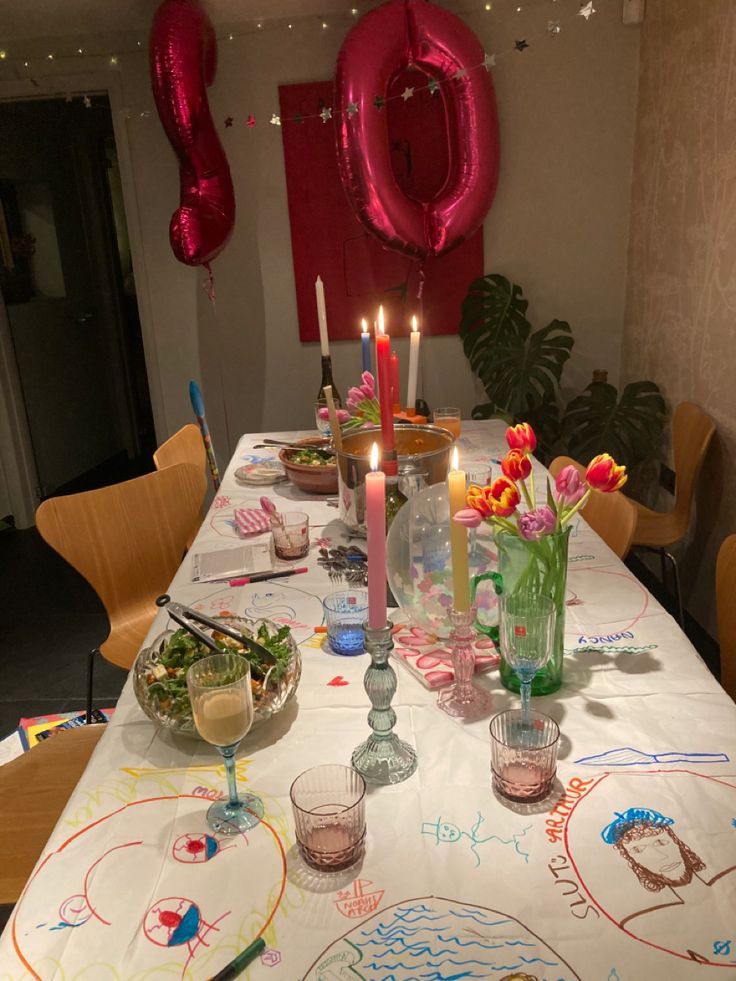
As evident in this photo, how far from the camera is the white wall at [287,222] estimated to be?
3188 mm

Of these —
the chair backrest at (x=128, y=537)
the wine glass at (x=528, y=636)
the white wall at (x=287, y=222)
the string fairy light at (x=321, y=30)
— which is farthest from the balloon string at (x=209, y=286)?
the wine glass at (x=528, y=636)

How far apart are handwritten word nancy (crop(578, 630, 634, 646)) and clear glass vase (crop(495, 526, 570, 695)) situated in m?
0.13

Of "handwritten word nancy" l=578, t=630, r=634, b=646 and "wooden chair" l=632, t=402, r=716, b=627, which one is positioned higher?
"handwritten word nancy" l=578, t=630, r=634, b=646

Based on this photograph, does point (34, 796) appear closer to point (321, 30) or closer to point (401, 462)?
point (401, 462)

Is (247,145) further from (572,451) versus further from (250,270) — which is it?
→ (572,451)

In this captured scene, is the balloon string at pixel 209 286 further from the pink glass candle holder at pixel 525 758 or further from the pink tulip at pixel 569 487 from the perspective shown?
the pink glass candle holder at pixel 525 758

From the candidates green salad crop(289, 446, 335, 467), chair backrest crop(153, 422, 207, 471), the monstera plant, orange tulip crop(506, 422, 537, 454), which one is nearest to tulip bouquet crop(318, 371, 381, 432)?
green salad crop(289, 446, 335, 467)

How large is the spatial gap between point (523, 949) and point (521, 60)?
11.2 ft

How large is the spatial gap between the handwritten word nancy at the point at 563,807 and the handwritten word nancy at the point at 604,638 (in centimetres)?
32

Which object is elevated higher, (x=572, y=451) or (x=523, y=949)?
(x=523, y=949)

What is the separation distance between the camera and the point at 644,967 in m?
0.67

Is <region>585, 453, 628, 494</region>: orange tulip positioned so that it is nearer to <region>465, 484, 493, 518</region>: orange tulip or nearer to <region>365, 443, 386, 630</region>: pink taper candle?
<region>465, 484, 493, 518</region>: orange tulip

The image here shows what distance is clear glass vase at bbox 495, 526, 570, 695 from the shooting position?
102cm

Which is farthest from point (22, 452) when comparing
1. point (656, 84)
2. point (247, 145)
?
point (656, 84)
